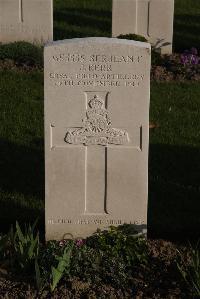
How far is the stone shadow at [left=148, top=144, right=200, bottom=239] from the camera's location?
6.79 metres

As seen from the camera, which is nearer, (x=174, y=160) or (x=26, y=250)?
(x=26, y=250)

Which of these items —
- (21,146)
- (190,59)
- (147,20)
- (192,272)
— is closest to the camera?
(192,272)

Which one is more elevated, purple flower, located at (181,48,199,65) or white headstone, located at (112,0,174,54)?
white headstone, located at (112,0,174,54)

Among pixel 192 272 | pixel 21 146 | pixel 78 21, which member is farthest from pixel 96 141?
pixel 78 21

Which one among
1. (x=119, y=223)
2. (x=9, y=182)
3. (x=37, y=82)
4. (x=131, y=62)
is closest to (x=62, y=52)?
(x=131, y=62)

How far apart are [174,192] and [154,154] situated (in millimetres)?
1035

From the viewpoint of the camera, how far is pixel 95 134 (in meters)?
6.08

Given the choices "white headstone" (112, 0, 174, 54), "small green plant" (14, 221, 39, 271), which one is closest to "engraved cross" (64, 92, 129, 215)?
"small green plant" (14, 221, 39, 271)

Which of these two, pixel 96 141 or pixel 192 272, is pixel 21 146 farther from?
pixel 192 272

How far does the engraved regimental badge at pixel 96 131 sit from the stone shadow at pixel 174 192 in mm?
1056

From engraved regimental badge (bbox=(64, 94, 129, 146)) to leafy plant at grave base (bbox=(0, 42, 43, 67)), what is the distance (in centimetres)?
568

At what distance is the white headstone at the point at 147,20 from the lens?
12.3 meters

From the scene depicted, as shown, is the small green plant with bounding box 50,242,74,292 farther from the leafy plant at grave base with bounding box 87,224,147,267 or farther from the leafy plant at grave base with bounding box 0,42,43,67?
the leafy plant at grave base with bounding box 0,42,43,67

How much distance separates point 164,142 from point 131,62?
3.10 metres
